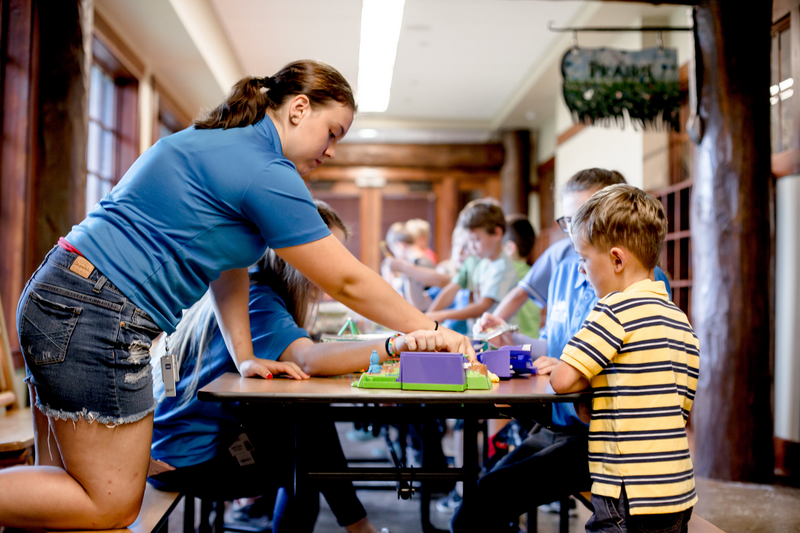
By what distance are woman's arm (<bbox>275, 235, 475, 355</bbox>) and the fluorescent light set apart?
3.05m

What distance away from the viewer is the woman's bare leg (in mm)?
1133

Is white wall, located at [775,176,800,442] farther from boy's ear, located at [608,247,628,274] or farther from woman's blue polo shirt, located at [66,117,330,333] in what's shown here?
woman's blue polo shirt, located at [66,117,330,333]

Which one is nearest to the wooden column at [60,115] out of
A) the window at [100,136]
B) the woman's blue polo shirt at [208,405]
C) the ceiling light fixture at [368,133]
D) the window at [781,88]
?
the woman's blue polo shirt at [208,405]

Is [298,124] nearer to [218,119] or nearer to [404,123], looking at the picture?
[218,119]

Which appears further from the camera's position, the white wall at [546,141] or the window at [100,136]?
the white wall at [546,141]

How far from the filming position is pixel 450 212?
9.09 metres

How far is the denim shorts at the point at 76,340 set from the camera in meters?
1.14

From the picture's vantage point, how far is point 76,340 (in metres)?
1.14

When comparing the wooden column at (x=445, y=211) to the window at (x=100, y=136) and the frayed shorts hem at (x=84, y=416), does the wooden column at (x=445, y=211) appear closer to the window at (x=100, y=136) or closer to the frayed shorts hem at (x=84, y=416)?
the window at (x=100, y=136)

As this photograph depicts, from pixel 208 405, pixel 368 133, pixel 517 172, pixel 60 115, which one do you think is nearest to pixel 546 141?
pixel 517 172

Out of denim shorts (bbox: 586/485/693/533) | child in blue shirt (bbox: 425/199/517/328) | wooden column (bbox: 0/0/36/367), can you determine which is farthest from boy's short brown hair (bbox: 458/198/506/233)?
wooden column (bbox: 0/0/36/367)

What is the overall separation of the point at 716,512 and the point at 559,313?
153cm

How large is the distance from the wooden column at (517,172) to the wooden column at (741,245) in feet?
17.3

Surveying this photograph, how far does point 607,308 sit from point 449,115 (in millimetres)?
7416
